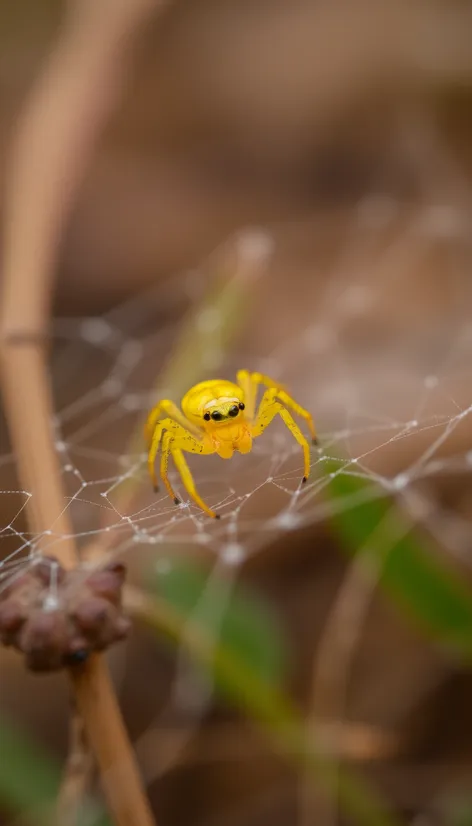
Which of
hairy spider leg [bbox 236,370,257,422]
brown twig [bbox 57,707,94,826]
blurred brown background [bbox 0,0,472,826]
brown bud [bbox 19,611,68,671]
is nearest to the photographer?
Result: brown bud [bbox 19,611,68,671]

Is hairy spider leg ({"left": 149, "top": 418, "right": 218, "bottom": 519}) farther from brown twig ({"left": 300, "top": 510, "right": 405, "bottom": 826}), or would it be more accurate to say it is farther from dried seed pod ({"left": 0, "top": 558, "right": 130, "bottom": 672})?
brown twig ({"left": 300, "top": 510, "right": 405, "bottom": 826})

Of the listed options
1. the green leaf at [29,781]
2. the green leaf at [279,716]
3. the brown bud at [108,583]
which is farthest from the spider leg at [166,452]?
the green leaf at [29,781]

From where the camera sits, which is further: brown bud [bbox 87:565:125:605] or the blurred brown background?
the blurred brown background

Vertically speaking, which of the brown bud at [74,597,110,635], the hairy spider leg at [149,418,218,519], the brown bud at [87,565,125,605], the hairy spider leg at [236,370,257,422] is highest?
the hairy spider leg at [236,370,257,422]

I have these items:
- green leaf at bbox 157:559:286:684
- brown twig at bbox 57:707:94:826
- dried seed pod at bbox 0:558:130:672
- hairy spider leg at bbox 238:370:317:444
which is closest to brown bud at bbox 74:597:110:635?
dried seed pod at bbox 0:558:130:672

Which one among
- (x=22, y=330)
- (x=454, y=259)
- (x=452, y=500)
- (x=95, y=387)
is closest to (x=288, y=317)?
(x=454, y=259)

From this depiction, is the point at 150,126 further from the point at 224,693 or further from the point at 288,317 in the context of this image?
the point at 224,693
